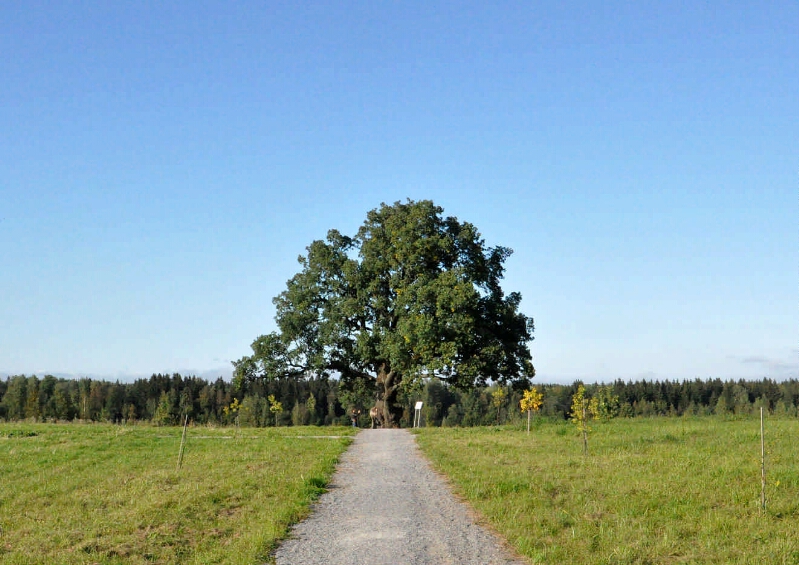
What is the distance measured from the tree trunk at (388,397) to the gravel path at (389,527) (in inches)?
820

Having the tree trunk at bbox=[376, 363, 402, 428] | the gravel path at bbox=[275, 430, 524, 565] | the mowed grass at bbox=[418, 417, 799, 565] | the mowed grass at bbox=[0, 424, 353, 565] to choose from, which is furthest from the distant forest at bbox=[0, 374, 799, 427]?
the gravel path at bbox=[275, 430, 524, 565]

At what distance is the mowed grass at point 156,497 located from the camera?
12930mm

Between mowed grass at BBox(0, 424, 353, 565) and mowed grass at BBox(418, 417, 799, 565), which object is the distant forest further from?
mowed grass at BBox(418, 417, 799, 565)

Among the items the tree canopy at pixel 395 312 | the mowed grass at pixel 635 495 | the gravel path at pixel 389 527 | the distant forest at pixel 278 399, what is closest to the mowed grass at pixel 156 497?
the gravel path at pixel 389 527

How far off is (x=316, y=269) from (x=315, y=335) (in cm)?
398

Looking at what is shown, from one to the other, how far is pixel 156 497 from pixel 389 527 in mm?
6300

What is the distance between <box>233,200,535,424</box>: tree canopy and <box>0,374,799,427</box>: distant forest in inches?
2295

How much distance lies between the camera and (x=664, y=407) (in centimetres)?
11525

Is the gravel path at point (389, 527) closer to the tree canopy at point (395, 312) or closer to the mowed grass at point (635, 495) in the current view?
the mowed grass at point (635, 495)

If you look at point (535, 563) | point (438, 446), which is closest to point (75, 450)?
point (438, 446)

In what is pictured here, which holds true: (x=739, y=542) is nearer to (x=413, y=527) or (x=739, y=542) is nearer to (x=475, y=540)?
(x=475, y=540)

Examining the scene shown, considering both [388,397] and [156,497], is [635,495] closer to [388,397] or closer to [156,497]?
[156,497]

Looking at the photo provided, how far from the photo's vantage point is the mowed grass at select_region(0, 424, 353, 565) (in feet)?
42.4

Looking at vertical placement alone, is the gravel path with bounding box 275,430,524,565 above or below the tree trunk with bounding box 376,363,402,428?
below
